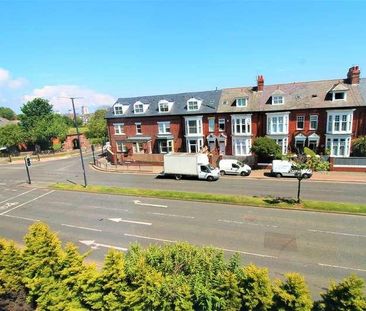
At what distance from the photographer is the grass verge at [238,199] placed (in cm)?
2343

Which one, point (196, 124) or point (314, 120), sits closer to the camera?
point (314, 120)

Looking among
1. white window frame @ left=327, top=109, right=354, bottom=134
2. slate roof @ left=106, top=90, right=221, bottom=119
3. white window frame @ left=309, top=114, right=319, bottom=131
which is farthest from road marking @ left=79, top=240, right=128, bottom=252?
white window frame @ left=327, top=109, right=354, bottom=134

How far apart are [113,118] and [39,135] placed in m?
31.8

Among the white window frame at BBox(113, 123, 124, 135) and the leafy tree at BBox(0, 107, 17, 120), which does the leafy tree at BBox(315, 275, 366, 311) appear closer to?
the white window frame at BBox(113, 123, 124, 135)

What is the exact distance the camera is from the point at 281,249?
→ 17672mm

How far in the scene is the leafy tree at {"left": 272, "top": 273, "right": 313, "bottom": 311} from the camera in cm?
977

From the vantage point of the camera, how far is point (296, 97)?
1673 inches

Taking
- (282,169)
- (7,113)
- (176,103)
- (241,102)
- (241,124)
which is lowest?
(282,169)

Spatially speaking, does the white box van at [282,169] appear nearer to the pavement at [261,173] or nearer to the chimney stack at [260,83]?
the pavement at [261,173]

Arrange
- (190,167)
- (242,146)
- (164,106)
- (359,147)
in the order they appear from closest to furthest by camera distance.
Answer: (190,167) < (359,147) < (242,146) < (164,106)

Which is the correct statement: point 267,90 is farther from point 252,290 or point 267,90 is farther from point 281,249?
point 252,290

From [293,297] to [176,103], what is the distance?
4285 cm

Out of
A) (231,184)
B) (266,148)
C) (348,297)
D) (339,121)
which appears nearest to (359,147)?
(339,121)

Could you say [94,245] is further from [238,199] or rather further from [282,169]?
[282,169]
